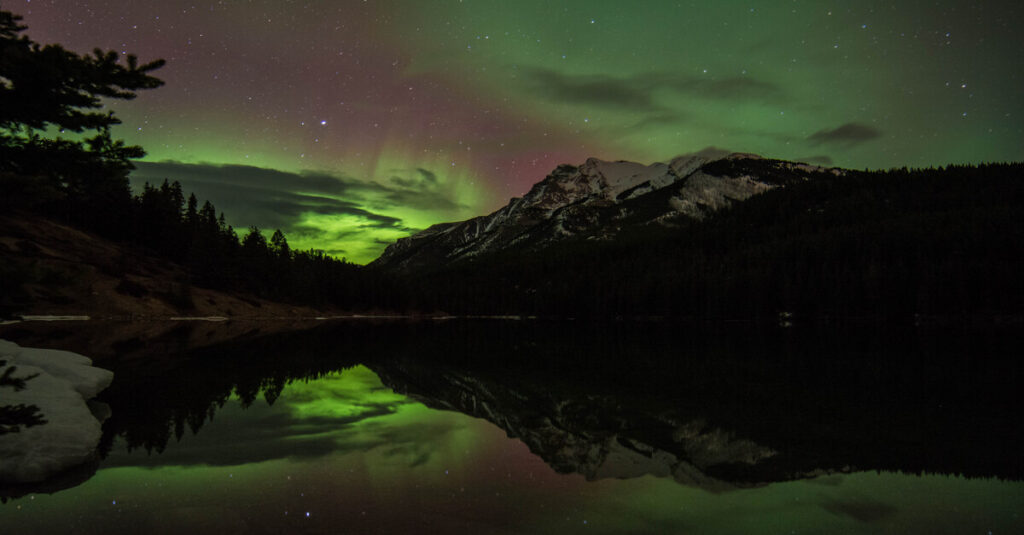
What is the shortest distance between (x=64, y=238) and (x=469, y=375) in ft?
337

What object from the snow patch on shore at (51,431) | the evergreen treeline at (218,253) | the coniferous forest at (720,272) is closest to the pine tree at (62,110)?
the snow patch on shore at (51,431)

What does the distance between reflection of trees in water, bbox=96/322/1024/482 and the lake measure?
0.42 feet

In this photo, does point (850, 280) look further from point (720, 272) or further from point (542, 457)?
point (542, 457)

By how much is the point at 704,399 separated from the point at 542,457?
32.8 ft

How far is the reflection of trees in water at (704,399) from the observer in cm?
1322

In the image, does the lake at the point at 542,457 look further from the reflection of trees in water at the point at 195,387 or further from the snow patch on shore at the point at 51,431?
the snow patch on shore at the point at 51,431

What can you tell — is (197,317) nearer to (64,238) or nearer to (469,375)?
(64,238)

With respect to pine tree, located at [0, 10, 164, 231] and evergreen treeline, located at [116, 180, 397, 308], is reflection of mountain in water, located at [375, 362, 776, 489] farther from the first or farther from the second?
evergreen treeline, located at [116, 180, 397, 308]

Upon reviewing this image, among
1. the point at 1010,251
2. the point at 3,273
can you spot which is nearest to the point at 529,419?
the point at 3,273

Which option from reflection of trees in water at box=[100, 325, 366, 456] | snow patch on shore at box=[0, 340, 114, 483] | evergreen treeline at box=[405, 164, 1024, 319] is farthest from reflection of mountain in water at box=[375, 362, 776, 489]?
evergreen treeline at box=[405, 164, 1024, 319]

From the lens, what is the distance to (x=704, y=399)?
2033cm

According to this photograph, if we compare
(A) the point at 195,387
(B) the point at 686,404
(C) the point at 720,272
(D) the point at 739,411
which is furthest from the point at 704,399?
(C) the point at 720,272

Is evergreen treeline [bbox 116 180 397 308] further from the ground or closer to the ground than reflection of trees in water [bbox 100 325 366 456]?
further from the ground

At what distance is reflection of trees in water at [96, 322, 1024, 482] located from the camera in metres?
13.2
